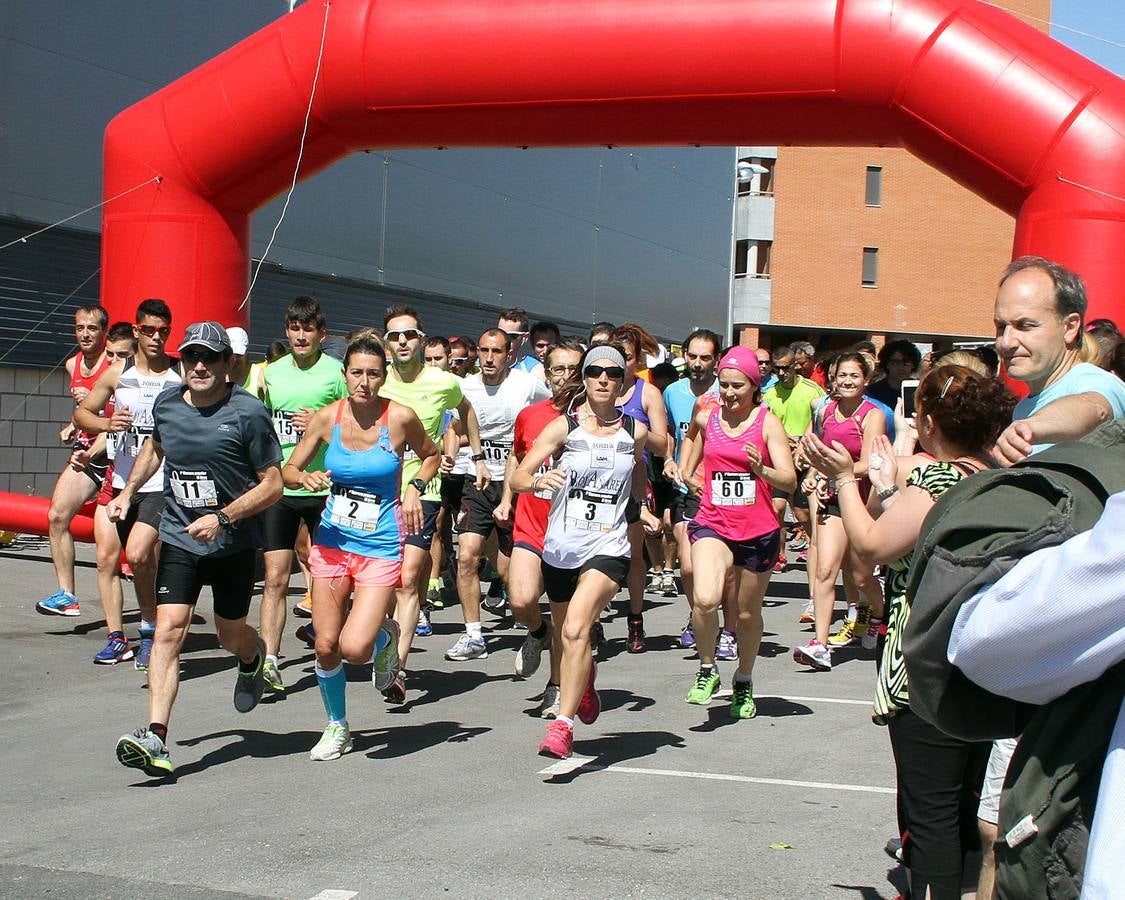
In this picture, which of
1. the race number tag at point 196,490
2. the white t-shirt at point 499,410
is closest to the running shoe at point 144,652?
the race number tag at point 196,490

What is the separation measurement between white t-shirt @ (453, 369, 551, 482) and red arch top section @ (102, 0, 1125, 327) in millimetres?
1882

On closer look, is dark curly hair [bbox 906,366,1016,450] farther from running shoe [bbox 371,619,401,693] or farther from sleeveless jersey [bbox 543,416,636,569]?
running shoe [bbox 371,619,401,693]

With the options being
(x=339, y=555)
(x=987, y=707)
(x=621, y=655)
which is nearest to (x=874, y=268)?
(x=621, y=655)

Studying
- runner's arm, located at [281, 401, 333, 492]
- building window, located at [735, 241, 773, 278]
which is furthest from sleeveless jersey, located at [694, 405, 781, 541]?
building window, located at [735, 241, 773, 278]

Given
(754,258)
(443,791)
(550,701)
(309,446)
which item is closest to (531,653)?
(550,701)

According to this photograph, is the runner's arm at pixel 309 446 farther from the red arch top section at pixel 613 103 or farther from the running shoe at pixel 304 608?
the red arch top section at pixel 613 103

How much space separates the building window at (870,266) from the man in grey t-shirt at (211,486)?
4415cm

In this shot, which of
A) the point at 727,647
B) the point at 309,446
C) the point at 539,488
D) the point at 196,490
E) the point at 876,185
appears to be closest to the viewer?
the point at 196,490

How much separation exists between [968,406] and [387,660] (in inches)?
159

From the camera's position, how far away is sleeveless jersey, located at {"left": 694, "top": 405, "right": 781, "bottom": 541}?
302 inches

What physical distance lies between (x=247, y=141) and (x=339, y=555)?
5.33m

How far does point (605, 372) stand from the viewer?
6934mm

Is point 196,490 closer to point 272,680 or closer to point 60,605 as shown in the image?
point 272,680

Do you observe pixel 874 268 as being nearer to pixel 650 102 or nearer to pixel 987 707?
pixel 650 102
